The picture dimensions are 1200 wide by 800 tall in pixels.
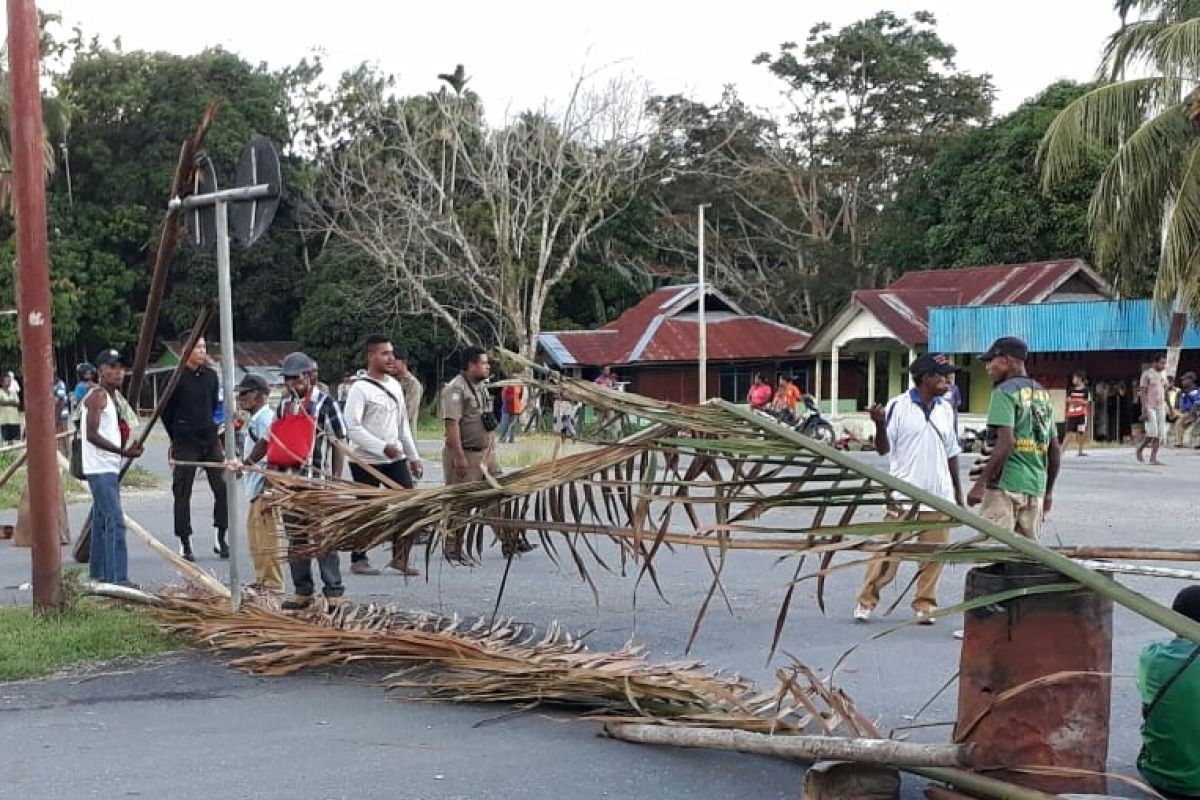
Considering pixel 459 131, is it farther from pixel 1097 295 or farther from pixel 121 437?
pixel 121 437

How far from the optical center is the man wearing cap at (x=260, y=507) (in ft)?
27.0

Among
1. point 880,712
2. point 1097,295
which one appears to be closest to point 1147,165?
point 1097,295

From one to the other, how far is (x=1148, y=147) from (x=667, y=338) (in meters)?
21.0

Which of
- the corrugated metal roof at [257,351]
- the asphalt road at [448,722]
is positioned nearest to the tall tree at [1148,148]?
the asphalt road at [448,722]

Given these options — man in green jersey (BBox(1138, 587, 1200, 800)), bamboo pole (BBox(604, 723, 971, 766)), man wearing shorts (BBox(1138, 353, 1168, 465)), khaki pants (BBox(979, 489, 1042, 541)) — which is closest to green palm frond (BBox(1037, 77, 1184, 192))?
man wearing shorts (BBox(1138, 353, 1168, 465))

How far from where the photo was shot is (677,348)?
4162 centimetres

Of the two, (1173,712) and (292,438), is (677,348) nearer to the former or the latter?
(292,438)

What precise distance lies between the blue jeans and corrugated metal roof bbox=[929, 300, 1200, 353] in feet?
77.5

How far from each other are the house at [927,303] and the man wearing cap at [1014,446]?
2408 centimetres

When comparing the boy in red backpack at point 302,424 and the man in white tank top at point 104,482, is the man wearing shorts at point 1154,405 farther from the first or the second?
the man in white tank top at point 104,482

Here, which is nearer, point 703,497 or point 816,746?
point 816,746

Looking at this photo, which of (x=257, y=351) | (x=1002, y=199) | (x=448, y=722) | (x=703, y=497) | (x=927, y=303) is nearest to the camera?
(x=703, y=497)

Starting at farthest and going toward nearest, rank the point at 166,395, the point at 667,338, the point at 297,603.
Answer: the point at 667,338, the point at 166,395, the point at 297,603

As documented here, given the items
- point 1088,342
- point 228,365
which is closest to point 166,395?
point 228,365
